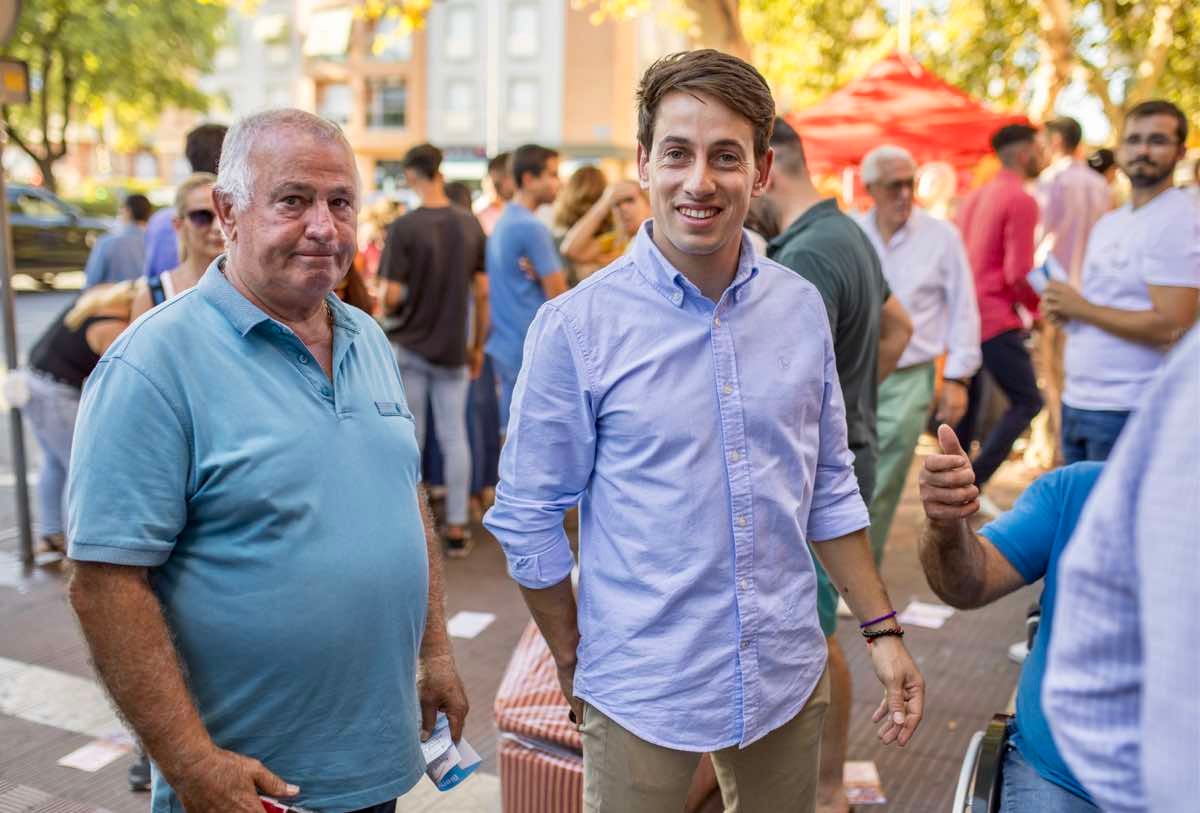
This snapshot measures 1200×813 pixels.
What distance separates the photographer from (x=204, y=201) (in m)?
3.58

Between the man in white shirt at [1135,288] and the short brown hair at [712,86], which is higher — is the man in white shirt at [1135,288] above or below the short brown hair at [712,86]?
below

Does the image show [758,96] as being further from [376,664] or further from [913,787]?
[913,787]

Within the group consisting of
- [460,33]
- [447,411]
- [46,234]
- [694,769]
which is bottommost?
[447,411]

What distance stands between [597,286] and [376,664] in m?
0.80

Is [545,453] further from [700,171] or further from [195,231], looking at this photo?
[195,231]

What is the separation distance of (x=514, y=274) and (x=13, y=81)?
2814 millimetres

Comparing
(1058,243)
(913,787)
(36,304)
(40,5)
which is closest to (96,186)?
(40,5)

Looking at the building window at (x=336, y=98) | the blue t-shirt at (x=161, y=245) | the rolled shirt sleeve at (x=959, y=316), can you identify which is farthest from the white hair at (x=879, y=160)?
the building window at (x=336, y=98)

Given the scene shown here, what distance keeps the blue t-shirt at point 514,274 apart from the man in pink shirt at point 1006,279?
8.82ft

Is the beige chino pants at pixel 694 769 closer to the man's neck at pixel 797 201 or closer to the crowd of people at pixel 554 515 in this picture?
the crowd of people at pixel 554 515

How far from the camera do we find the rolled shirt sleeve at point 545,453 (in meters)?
2.08

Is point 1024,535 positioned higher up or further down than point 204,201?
further down

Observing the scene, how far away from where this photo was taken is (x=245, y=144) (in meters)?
1.97

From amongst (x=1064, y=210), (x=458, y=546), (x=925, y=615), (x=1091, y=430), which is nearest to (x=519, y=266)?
(x=458, y=546)
